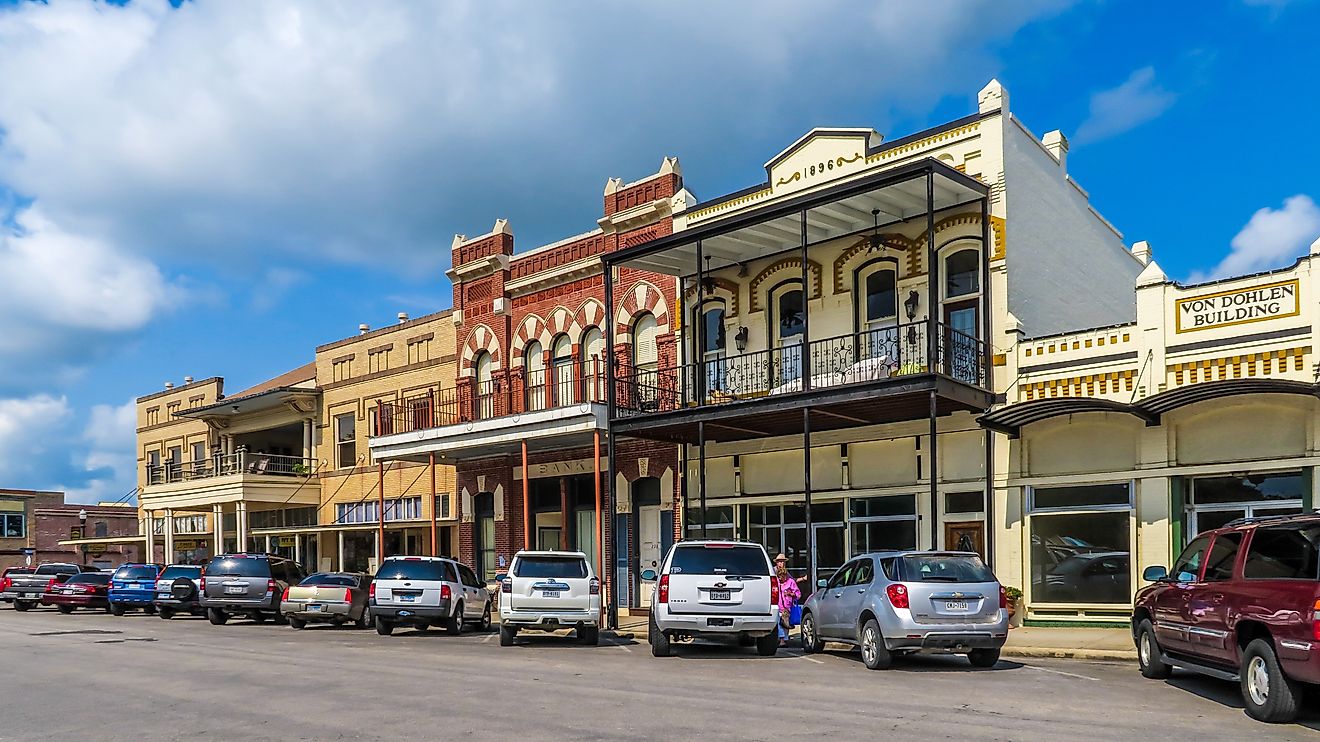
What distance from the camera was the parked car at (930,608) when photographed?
14602 mm

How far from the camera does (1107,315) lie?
2584 cm

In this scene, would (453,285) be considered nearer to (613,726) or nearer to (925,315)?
(925,315)

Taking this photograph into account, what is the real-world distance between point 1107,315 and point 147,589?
24927 mm

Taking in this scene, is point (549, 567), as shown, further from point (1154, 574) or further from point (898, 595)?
point (1154, 574)

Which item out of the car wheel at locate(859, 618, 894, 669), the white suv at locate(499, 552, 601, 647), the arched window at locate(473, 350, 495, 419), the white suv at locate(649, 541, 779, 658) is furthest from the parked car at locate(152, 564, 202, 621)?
the car wheel at locate(859, 618, 894, 669)

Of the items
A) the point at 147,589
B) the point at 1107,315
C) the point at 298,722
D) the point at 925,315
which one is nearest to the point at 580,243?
the point at 925,315

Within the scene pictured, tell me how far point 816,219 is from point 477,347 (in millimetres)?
12754

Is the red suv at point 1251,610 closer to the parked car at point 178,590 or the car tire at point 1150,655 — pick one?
the car tire at point 1150,655

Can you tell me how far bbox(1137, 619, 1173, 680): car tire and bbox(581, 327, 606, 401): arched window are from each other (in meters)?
16.2

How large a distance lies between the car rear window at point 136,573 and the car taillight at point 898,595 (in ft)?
77.2

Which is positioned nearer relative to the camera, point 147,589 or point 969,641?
point 969,641

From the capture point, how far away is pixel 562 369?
30.4 m

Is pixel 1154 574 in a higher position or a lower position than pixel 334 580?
higher

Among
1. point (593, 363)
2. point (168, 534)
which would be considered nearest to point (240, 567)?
point (593, 363)
